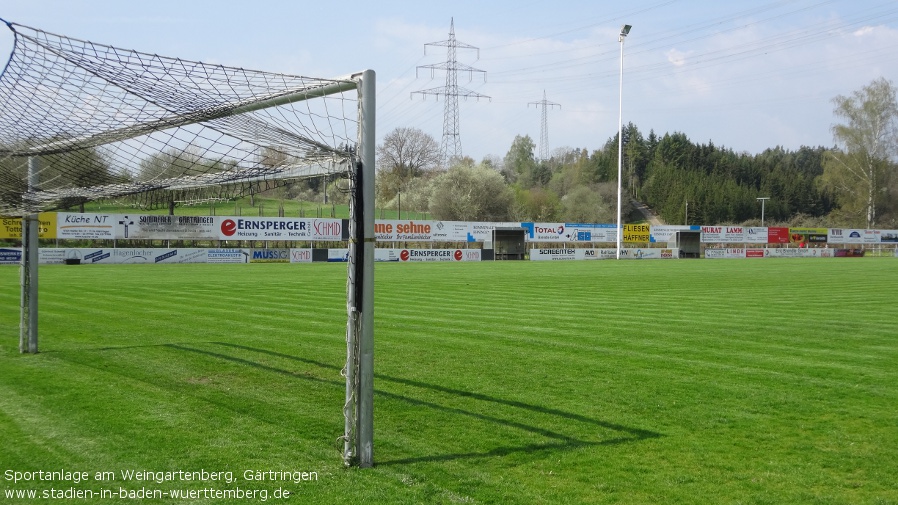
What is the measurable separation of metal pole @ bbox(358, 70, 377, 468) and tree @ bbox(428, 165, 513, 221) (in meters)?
65.7

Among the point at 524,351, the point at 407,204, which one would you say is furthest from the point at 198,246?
the point at 524,351

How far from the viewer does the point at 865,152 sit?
71500mm

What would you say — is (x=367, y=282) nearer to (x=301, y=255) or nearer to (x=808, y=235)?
(x=301, y=255)

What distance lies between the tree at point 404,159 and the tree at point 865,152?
131 feet

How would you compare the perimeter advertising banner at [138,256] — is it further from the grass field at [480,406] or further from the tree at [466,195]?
the tree at [466,195]

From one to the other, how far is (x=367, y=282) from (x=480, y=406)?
7.92 ft

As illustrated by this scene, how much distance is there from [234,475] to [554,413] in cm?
306

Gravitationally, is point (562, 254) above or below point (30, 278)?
below

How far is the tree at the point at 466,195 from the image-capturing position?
7150cm

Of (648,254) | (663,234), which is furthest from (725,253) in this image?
(648,254)

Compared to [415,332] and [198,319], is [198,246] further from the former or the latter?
[415,332]

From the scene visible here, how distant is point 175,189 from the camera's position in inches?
288

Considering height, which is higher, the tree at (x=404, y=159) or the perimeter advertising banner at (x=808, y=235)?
the tree at (x=404, y=159)

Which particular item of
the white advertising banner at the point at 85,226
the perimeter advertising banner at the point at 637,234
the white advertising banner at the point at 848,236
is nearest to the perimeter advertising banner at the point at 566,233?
the perimeter advertising banner at the point at 637,234
